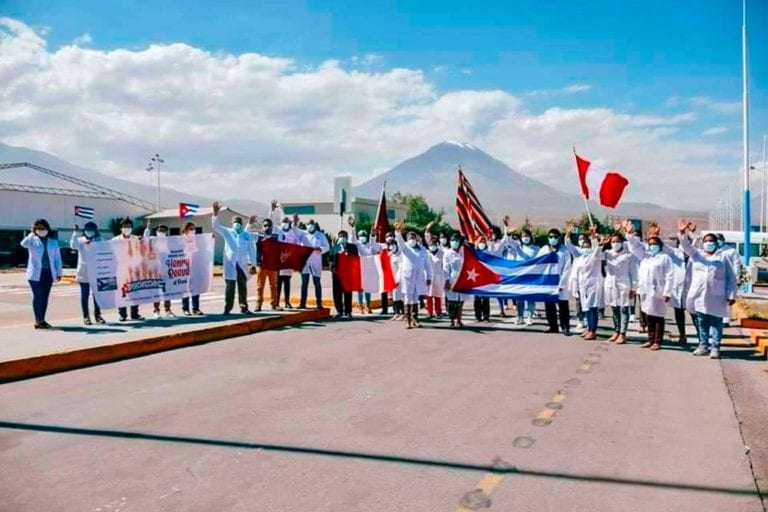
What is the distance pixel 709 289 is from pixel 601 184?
411 cm

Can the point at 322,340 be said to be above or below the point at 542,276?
below

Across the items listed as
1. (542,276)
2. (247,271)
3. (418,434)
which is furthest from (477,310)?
(418,434)

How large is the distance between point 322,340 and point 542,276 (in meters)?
4.58

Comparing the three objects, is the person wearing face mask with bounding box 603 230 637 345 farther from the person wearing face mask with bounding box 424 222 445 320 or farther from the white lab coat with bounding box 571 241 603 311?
the person wearing face mask with bounding box 424 222 445 320

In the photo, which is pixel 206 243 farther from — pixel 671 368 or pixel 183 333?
pixel 671 368

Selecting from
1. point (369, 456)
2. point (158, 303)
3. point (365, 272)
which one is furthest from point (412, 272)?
point (369, 456)

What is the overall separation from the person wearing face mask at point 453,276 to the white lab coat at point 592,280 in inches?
97.6

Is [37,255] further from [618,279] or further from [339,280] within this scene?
[618,279]

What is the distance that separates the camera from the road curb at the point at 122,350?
24.9 feet

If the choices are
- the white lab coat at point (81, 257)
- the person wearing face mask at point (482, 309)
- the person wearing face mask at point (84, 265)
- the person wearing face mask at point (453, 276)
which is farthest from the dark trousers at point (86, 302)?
the person wearing face mask at point (482, 309)

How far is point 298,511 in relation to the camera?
379 cm

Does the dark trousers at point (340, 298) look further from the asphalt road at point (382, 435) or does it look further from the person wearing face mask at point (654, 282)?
the person wearing face mask at point (654, 282)

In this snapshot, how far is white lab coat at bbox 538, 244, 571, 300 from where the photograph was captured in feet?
38.3

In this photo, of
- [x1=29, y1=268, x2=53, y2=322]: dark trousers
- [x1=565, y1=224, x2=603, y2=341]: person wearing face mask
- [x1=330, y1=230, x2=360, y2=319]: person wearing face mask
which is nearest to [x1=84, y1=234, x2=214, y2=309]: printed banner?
[x1=29, y1=268, x2=53, y2=322]: dark trousers
